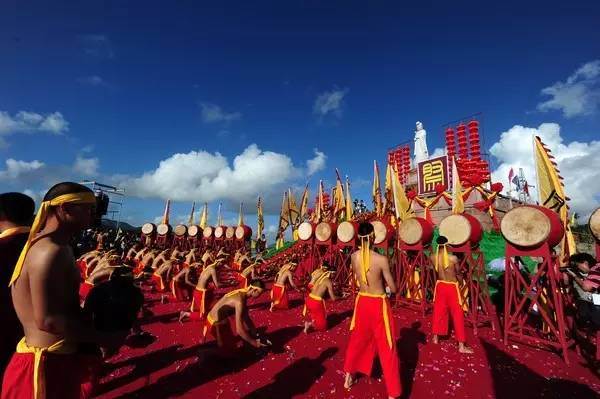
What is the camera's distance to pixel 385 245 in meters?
10.2

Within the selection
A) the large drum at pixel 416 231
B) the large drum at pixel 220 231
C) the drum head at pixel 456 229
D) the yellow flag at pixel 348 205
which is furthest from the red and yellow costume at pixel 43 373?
the large drum at pixel 220 231

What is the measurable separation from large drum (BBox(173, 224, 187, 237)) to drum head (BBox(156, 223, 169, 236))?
839 millimetres

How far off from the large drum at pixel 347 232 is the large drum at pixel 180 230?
17829mm

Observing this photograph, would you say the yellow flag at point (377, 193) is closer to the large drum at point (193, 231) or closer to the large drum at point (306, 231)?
the large drum at point (306, 231)

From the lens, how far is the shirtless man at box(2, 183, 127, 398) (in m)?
1.70

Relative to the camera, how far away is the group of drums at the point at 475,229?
19.1ft

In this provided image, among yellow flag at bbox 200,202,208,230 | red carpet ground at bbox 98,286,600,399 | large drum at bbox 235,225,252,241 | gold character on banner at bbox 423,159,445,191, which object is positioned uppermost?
gold character on banner at bbox 423,159,445,191

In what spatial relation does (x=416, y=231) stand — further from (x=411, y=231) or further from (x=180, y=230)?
(x=180, y=230)

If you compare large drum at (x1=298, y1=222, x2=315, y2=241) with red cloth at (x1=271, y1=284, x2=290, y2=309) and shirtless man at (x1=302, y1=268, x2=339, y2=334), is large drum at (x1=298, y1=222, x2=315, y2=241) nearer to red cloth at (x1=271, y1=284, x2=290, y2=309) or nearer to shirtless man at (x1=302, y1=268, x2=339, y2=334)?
red cloth at (x1=271, y1=284, x2=290, y2=309)

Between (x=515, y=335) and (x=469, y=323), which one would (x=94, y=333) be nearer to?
(x=515, y=335)

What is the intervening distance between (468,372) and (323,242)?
26.3ft

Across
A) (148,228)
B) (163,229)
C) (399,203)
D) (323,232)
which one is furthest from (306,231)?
(148,228)

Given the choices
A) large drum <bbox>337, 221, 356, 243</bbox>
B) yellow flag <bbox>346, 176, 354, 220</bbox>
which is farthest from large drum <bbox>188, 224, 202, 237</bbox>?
large drum <bbox>337, 221, 356, 243</bbox>

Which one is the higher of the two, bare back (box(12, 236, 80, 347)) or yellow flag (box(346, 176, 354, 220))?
yellow flag (box(346, 176, 354, 220))
